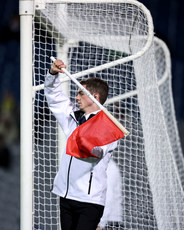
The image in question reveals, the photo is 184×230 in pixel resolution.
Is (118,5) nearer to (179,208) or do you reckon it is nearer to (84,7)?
(84,7)

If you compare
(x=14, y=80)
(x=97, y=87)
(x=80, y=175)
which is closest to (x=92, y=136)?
(x=80, y=175)

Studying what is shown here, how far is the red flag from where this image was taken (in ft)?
6.36

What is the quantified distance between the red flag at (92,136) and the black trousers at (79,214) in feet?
0.92

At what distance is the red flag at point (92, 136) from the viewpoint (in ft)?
6.36

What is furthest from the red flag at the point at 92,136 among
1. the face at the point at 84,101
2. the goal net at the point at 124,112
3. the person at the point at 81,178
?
the goal net at the point at 124,112

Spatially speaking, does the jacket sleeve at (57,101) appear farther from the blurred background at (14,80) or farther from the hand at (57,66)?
the blurred background at (14,80)

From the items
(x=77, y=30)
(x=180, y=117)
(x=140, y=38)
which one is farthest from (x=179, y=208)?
(x=180, y=117)

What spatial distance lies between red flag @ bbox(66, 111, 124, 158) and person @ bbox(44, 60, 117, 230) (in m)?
0.05

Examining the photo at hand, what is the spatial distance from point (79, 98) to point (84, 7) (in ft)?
2.44

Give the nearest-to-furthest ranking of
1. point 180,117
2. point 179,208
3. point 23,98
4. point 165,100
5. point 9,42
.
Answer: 1. point 23,98
2. point 179,208
3. point 165,100
4. point 180,117
5. point 9,42

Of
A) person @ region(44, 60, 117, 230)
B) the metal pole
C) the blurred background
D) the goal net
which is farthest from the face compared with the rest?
the blurred background

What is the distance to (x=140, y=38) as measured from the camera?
2.67m

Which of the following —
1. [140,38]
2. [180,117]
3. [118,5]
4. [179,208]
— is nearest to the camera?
[118,5]

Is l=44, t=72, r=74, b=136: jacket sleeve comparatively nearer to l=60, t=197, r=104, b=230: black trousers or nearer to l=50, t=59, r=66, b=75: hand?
l=50, t=59, r=66, b=75: hand
